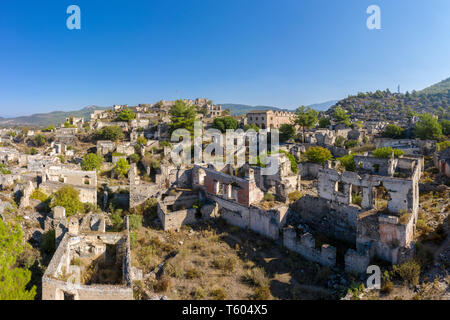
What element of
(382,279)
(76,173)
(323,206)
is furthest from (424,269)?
(76,173)

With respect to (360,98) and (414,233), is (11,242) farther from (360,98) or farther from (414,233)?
(360,98)

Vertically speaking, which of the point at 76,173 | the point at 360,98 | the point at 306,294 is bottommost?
the point at 306,294

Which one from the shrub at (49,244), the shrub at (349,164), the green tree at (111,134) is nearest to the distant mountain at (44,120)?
the green tree at (111,134)

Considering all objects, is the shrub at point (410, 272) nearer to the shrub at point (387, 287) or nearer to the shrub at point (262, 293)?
the shrub at point (387, 287)

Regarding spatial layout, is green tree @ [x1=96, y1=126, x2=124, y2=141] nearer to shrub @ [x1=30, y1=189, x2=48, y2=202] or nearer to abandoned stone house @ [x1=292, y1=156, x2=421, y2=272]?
shrub @ [x1=30, y1=189, x2=48, y2=202]

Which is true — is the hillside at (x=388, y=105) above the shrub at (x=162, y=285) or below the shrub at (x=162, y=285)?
above

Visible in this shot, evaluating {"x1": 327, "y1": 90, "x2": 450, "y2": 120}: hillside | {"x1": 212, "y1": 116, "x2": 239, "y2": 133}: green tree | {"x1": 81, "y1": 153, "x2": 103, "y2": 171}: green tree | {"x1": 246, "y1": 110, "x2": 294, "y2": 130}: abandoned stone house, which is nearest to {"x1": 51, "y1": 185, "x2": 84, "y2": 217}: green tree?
{"x1": 81, "y1": 153, "x2": 103, "y2": 171}: green tree
